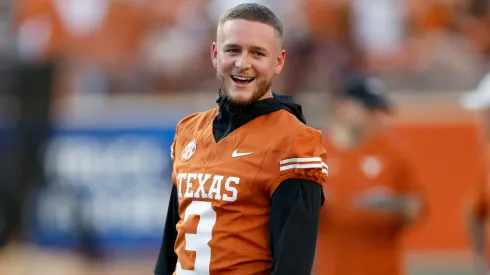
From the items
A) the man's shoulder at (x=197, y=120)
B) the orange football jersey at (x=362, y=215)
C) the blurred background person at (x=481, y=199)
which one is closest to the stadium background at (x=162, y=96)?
the orange football jersey at (x=362, y=215)

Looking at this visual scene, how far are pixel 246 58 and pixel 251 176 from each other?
0.40 metres

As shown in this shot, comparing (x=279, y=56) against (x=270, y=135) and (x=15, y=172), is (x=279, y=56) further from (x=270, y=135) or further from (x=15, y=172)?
(x=15, y=172)

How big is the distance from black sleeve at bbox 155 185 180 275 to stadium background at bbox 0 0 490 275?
7999 mm

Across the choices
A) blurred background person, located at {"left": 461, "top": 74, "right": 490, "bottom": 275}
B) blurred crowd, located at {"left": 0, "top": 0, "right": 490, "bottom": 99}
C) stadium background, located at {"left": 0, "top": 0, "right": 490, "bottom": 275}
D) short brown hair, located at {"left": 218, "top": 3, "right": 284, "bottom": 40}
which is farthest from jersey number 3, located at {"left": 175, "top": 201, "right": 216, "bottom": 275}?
blurred crowd, located at {"left": 0, "top": 0, "right": 490, "bottom": 99}

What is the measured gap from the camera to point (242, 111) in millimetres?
3752

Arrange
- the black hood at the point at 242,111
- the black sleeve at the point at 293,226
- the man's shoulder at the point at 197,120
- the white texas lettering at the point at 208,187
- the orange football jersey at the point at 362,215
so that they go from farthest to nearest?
the orange football jersey at the point at 362,215
the man's shoulder at the point at 197,120
the black hood at the point at 242,111
the white texas lettering at the point at 208,187
the black sleeve at the point at 293,226

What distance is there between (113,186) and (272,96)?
29.1 feet

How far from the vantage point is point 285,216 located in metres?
3.51

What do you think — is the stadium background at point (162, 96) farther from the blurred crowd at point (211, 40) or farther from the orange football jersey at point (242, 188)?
the orange football jersey at point (242, 188)

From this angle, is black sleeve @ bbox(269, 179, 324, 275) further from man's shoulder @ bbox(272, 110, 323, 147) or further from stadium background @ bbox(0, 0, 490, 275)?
stadium background @ bbox(0, 0, 490, 275)

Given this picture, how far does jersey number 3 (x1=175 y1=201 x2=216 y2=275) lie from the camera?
363 cm

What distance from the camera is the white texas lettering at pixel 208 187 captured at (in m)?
3.60

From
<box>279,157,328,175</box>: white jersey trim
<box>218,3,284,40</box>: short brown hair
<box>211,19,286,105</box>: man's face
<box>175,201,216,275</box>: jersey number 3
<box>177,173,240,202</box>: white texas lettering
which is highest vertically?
<box>218,3,284,40</box>: short brown hair

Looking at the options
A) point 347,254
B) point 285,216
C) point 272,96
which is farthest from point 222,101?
point 347,254
